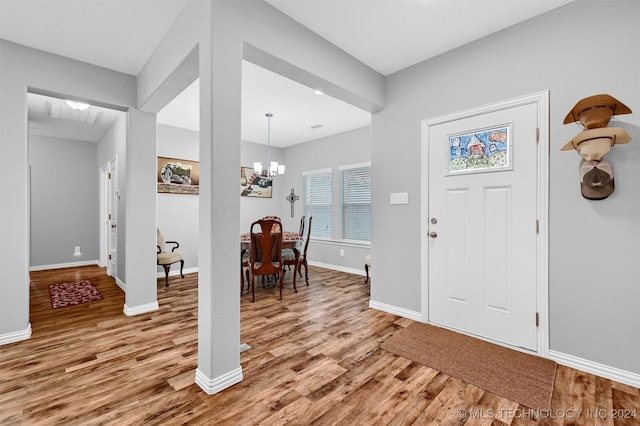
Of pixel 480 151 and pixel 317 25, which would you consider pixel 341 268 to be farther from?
pixel 317 25

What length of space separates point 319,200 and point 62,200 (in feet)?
17.6

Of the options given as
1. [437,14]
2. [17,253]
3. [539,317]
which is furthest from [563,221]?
[17,253]

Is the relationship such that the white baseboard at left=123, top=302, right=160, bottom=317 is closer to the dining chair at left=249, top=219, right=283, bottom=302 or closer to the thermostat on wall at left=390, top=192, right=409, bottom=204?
the dining chair at left=249, top=219, right=283, bottom=302

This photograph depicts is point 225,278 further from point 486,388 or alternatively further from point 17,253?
point 17,253

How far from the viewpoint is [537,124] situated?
2305 mm

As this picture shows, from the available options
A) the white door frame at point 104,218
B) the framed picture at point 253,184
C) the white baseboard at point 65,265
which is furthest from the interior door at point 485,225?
the white baseboard at point 65,265

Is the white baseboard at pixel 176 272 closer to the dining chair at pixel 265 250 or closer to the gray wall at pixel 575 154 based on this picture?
the dining chair at pixel 265 250

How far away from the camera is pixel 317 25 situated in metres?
2.43

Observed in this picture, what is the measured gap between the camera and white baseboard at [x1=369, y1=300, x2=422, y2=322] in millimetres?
→ 3023

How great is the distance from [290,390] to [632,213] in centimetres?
256

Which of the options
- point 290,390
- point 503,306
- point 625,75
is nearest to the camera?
point 290,390

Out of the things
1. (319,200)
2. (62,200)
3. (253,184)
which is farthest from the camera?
(253,184)

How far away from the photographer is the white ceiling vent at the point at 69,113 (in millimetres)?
4100

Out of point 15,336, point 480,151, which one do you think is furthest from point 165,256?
point 480,151
